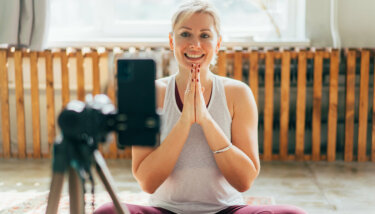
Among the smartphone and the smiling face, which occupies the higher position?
the smiling face

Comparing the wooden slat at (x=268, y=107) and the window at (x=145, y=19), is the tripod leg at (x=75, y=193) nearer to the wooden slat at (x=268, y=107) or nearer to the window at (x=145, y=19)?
the wooden slat at (x=268, y=107)

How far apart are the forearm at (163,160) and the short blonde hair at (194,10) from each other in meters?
0.30

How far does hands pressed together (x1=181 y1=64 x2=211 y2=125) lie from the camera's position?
127 cm

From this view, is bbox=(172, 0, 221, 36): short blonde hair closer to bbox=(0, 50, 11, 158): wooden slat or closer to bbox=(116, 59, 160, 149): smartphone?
bbox=(116, 59, 160, 149): smartphone

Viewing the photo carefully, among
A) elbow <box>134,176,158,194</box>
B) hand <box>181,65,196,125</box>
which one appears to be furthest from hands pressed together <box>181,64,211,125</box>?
elbow <box>134,176,158,194</box>

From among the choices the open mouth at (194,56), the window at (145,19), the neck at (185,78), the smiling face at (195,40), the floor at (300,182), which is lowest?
the floor at (300,182)

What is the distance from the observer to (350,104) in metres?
3.15

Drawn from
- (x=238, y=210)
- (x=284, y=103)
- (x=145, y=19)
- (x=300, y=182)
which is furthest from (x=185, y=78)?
(x=145, y=19)

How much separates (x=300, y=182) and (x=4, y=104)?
76.2 inches

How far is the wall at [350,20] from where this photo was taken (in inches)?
129

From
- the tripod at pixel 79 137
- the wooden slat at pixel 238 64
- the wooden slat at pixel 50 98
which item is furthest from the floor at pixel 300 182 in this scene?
the tripod at pixel 79 137

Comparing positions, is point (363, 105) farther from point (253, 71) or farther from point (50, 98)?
point (50, 98)

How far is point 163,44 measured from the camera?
335cm

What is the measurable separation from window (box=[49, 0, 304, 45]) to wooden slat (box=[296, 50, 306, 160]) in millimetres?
455
